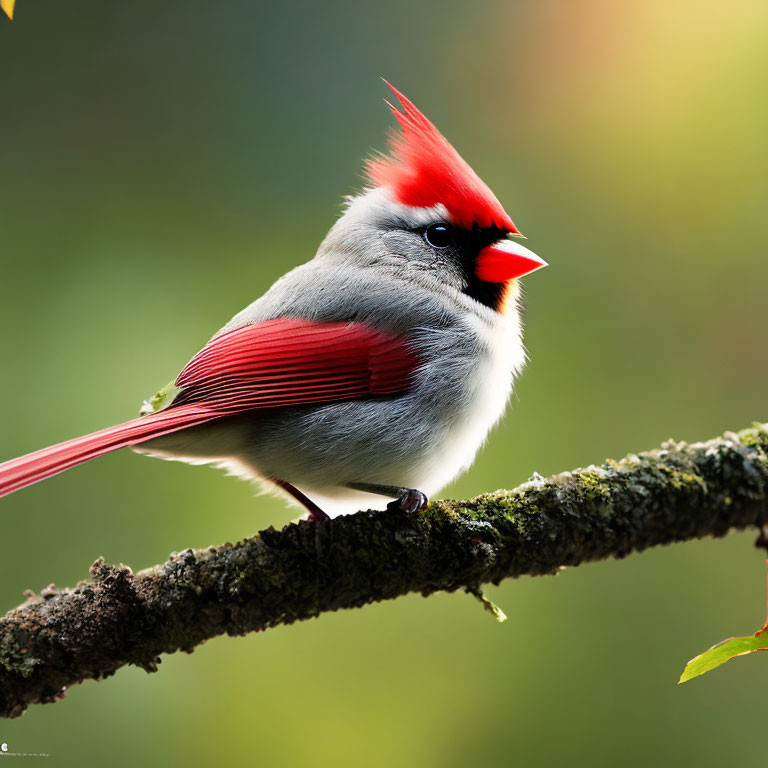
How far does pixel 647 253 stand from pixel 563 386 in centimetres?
88

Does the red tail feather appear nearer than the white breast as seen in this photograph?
Yes

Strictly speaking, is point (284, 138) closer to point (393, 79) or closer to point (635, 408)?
point (393, 79)

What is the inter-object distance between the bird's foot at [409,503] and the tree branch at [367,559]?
2 cm

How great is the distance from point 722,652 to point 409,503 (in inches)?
28.5

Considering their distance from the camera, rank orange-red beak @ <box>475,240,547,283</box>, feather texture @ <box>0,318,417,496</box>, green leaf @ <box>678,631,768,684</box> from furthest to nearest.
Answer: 1. orange-red beak @ <box>475,240,547,283</box>
2. feather texture @ <box>0,318,417,496</box>
3. green leaf @ <box>678,631,768,684</box>

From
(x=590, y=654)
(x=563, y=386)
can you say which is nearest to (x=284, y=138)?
(x=563, y=386)

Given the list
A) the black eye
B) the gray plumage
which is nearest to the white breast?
the gray plumage

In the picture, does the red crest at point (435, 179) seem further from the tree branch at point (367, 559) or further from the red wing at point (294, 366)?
the tree branch at point (367, 559)

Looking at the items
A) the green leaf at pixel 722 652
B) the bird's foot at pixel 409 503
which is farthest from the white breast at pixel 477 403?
the green leaf at pixel 722 652

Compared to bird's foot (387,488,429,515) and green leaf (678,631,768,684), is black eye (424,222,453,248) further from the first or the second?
green leaf (678,631,768,684)

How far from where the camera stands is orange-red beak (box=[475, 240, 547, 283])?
2217 mm

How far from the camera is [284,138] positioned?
403 centimetres

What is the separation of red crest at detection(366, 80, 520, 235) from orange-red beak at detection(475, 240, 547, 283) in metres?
0.06

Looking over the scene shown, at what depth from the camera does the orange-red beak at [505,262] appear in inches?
87.3
